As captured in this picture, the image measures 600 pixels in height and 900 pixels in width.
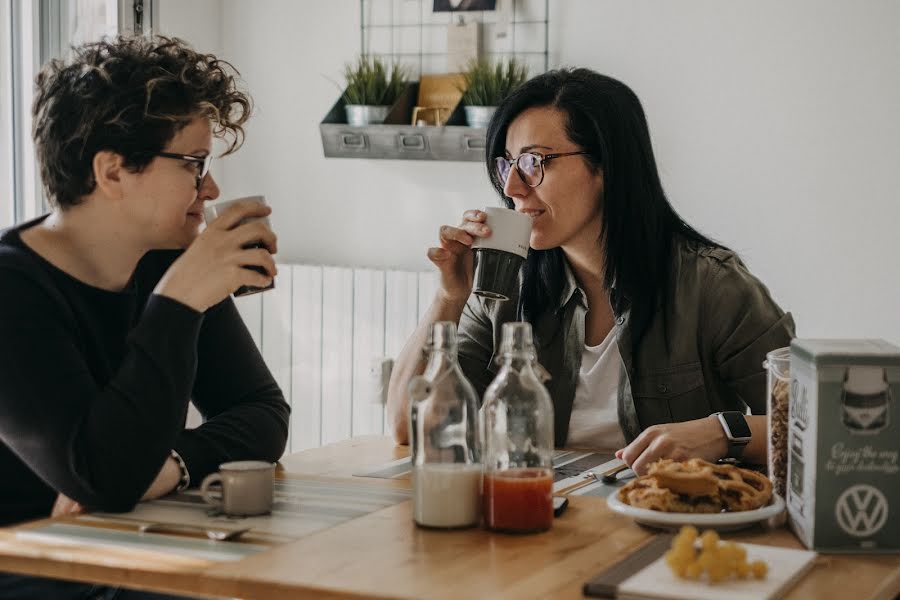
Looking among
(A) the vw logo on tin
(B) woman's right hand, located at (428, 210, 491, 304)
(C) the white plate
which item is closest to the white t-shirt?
(B) woman's right hand, located at (428, 210, 491, 304)

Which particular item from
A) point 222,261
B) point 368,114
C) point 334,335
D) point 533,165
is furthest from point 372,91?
point 222,261

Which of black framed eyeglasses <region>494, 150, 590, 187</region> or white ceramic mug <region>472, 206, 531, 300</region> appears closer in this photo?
white ceramic mug <region>472, 206, 531, 300</region>

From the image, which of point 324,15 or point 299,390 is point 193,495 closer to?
point 299,390

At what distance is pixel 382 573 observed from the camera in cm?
114

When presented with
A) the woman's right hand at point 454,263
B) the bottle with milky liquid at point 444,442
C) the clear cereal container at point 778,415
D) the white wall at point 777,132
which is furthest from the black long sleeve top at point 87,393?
the white wall at point 777,132

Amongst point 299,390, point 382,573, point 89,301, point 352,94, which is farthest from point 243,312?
point 382,573

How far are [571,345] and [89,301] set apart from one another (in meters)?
0.85

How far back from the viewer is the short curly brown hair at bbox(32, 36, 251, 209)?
1.62 meters

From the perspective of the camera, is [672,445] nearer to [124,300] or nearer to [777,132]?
[124,300]

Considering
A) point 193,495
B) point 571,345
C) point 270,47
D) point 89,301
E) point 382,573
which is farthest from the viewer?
point 270,47

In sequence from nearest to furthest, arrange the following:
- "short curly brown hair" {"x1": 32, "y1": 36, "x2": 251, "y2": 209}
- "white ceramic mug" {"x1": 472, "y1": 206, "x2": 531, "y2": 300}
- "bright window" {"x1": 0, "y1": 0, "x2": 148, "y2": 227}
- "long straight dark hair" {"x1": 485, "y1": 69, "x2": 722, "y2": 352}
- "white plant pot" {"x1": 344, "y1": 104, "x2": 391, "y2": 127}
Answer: "short curly brown hair" {"x1": 32, "y1": 36, "x2": 251, "y2": 209}
"white ceramic mug" {"x1": 472, "y1": 206, "x2": 531, "y2": 300}
"long straight dark hair" {"x1": 485, "y1": 69, "x2": 722, "y2": 352}
"bright window" {"x1": 0, "y1": 0, "x2": 148, "y2": 227}
"white plant pot" {"x1": 344, "y1": 104, "x2": 391, "y2": 127}

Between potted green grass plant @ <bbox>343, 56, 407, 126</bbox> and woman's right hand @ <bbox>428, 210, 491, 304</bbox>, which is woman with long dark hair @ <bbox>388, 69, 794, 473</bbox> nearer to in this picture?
woman's right hand @ <bbox>428, 210, 491, 304</bbox>

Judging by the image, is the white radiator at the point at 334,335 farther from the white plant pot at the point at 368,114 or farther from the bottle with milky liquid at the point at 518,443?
the bottle with milky liquid at the point at 518,443

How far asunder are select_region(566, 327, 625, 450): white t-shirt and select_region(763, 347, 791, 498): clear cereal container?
0.53 metres
